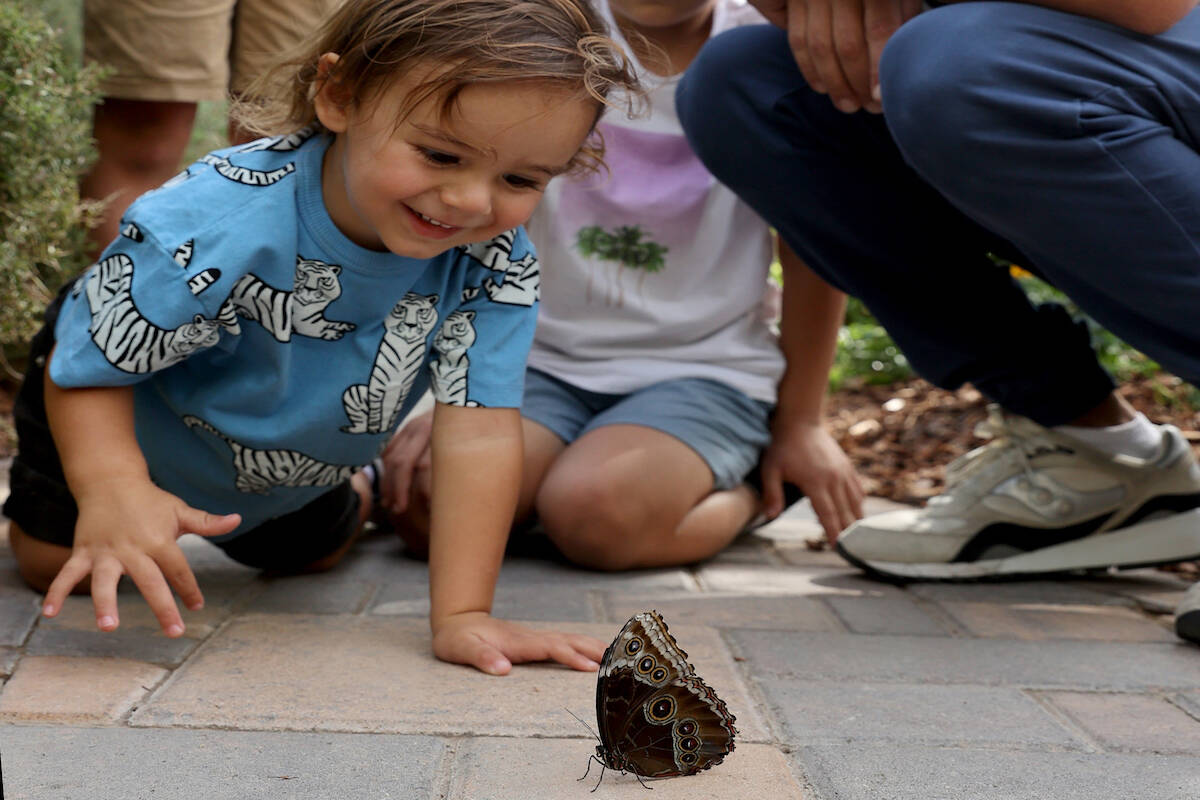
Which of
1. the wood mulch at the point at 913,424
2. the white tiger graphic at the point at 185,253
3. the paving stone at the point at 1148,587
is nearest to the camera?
the white tiger graphic at the point at 185,253

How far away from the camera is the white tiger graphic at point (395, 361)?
1.90 metres

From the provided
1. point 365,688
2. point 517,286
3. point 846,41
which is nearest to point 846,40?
point 846,41

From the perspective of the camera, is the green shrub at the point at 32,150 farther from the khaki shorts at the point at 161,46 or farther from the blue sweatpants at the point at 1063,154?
the blue sweatpants at the point at 1063,154

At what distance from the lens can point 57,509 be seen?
2.06 meters

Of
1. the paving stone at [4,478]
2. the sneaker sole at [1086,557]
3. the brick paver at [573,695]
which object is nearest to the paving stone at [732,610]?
the brick paver at [573,695]

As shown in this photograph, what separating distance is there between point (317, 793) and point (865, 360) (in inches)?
175

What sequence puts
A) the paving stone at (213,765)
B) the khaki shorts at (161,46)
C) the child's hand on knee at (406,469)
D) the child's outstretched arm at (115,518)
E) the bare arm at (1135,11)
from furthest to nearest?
the khaki shorts at (161,46)
the child's hand on knee at (406,469)
the bare arm at (1135,11)
the child's outstretched arm at (115,518)
the paving stone at (213,765)

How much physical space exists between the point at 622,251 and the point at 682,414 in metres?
0.43

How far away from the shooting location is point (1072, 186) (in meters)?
1.83

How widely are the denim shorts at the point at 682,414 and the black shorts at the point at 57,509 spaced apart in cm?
57

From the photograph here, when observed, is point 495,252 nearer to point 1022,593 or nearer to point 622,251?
point 622,251

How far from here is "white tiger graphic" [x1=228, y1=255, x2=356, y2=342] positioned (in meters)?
1.76

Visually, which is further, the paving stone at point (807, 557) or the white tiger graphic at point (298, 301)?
the paving stone at point (807, 557)

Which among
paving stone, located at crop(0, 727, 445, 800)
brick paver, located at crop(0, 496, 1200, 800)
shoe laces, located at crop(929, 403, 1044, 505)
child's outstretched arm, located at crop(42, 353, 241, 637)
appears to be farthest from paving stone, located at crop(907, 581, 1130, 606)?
child's outstretched arm, located at crop(42, 353, 241, 637)
